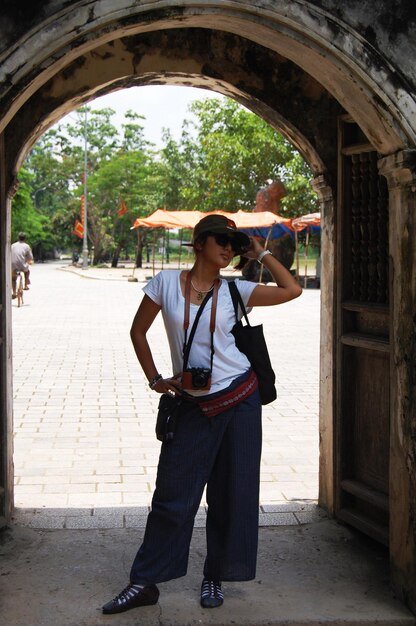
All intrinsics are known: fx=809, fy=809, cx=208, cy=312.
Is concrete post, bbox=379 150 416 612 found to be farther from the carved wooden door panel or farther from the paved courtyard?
the paved courtyard

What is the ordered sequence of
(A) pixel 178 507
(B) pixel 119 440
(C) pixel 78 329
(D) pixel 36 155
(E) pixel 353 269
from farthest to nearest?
1. (D) pixel 36 155
2. (C) pixel 78 329
3. (B) pixel 119 440
4. (E) pixel 353 269
5. (A) pixel 178 507

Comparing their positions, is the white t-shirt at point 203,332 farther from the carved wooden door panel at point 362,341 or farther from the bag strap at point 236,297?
the carved wooden door panel at point 362,341

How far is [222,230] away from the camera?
3.56 m

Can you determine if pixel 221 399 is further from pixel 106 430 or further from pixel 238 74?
pixel 106 430

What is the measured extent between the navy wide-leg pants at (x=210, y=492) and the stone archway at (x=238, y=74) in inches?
31.2

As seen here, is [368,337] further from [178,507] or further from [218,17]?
[218,17]

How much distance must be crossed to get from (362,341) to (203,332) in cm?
134

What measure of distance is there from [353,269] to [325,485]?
1395 mm

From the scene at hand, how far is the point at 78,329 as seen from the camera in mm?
15633

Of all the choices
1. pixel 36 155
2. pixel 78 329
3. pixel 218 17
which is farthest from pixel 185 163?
pixel 218 17

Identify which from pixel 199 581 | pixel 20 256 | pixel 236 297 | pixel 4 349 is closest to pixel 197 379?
pixel 236 297

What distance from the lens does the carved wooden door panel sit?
4.48 meters

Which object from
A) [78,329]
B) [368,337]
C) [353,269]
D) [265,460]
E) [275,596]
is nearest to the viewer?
[275,596]

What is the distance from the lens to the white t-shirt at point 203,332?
355cm
